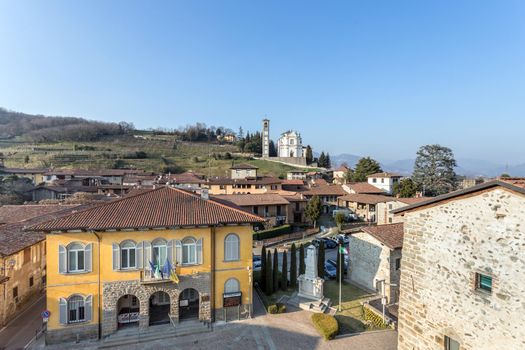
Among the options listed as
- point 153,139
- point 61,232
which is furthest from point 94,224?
point 153,139

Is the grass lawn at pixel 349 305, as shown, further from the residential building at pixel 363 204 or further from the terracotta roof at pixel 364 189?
the terracotta roof at pixel 364 189

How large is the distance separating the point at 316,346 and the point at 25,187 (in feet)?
204

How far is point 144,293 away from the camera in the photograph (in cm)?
1727

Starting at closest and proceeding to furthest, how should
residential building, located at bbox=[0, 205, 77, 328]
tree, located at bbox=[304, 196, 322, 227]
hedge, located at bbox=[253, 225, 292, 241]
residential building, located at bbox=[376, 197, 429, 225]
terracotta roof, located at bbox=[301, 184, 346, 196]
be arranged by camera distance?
residential building, located at bbox=[0, 205, 77, 328] → residential building, located at bbox=[376, 197, 429, 225] → hedge, located at bbox=[253, 225, 292, 241] → tree, located at bbox=[304, 196, 322, 227] → terracotta roof, located at bbox=[301, 184, 346, 196]

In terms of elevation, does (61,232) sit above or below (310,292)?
above

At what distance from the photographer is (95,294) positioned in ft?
54.7

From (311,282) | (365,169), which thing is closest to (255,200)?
(311,282)

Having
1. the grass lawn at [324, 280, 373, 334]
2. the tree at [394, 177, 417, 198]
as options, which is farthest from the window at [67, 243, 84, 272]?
the tree at [394, 177, 417, 198]

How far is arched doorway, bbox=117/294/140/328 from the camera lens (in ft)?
58.4

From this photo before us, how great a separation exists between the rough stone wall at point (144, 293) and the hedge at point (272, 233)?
71.1 feet

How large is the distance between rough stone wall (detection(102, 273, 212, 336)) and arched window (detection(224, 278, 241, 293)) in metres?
1.18

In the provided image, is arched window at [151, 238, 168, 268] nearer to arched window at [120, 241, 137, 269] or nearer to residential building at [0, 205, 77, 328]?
arched window at [120, 241, 137, 269]

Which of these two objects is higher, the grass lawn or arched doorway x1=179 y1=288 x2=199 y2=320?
arched doorway x1=179 y1=288 x2=199 y2=320

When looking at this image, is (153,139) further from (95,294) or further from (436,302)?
(436,302)
